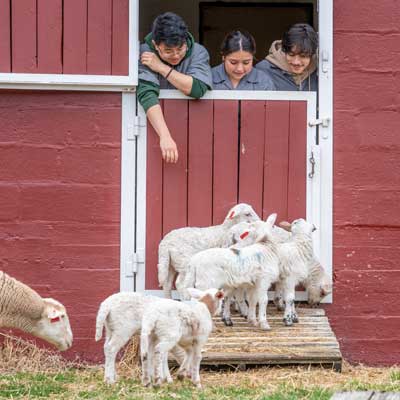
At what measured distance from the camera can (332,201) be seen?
962 centimetres

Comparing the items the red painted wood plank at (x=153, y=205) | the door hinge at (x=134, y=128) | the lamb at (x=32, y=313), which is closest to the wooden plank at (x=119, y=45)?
the door hinge at (x=134, y=128)

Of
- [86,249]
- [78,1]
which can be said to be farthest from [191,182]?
[78,1]

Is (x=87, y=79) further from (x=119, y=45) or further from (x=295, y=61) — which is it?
(x=295, y=61)

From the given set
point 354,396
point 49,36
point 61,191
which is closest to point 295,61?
point 49,36

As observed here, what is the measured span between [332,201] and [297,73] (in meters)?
1.01

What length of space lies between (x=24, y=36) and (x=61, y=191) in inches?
46.6

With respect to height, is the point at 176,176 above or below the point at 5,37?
below

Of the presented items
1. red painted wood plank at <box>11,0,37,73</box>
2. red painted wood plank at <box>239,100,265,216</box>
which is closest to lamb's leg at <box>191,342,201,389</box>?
red painted wood plank at <box>239,100,265,216</box>

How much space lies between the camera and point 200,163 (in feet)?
31.3

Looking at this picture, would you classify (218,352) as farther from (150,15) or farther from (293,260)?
(150,15)

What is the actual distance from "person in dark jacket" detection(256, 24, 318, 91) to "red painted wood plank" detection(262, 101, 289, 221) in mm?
219

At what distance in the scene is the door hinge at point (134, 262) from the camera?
31.2ft

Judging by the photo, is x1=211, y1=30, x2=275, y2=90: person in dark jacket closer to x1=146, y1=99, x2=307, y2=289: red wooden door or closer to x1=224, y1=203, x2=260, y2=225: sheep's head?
x1=146, y1=99, x2=307, y2=289: red wooden door

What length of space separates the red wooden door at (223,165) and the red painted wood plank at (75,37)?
712mm
